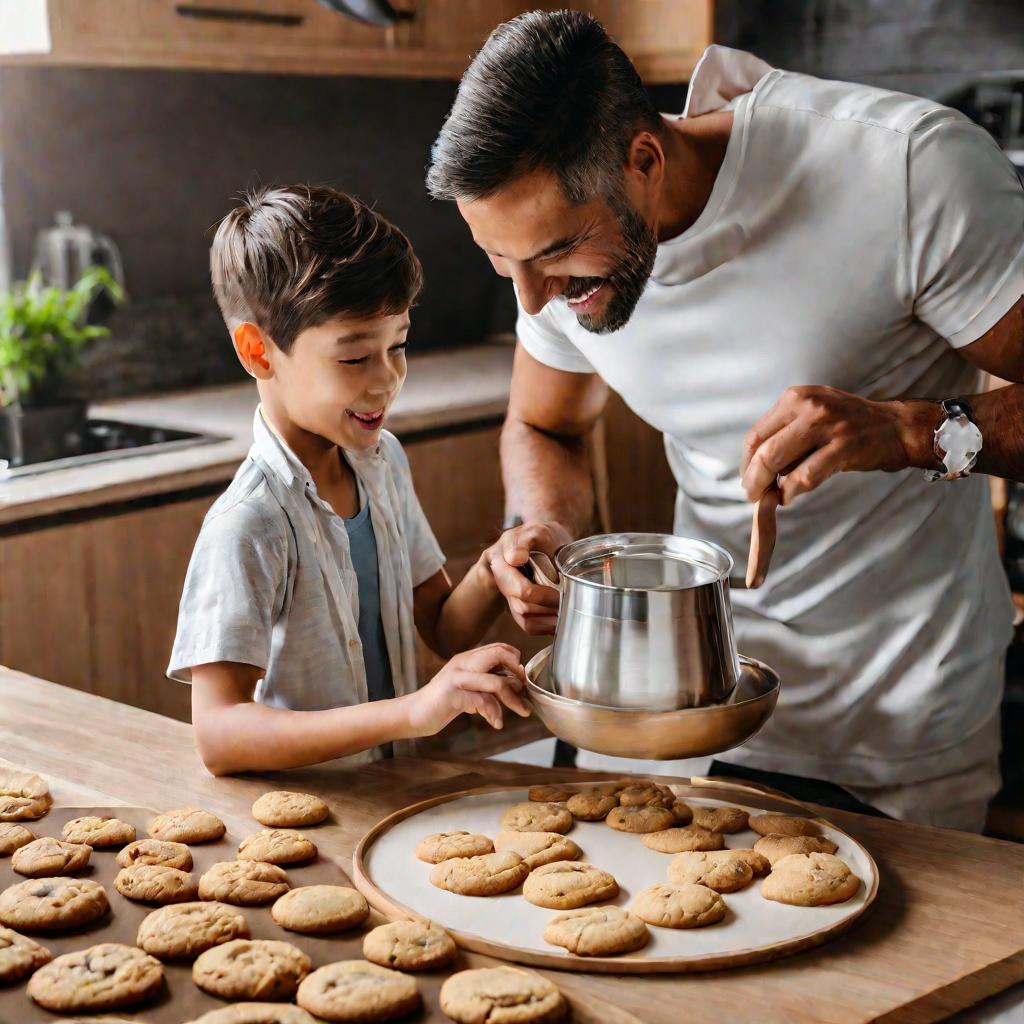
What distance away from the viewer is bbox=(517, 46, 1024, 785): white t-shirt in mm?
1359

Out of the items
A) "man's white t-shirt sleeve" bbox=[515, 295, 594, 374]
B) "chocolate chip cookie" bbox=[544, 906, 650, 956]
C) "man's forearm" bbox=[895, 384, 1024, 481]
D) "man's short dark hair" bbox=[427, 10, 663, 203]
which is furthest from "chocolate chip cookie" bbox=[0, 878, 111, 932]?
"man's white t-shirt sleeve" bbox=[515, 295, 594, 374]

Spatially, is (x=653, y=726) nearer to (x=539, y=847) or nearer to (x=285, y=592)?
(x=539, y=847)

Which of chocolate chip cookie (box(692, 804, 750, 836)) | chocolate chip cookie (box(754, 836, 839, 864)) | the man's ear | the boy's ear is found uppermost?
the man's ear

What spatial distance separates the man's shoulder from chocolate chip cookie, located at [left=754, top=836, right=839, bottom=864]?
750 millimetres

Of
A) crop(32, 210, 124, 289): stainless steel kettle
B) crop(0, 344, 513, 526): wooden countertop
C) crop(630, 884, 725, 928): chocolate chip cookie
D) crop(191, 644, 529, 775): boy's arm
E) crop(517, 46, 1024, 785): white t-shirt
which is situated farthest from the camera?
crop(32, 210, 124, 289): stainless steel kettle

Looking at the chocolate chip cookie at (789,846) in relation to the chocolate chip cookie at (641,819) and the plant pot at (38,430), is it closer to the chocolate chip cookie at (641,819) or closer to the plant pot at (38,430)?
the chocolate chip cookie at (641,819)

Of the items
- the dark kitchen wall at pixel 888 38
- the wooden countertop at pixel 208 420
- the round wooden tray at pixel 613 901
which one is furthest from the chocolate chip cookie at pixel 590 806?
the dark kitchen wall at pixel 888 38

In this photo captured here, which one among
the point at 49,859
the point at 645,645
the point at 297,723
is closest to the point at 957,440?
the point at 645,645

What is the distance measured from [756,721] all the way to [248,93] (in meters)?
2.81

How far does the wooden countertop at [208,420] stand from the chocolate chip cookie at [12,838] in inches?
48.8

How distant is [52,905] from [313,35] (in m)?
2.62

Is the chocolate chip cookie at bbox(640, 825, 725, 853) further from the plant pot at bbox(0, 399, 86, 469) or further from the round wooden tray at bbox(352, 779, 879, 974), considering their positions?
the plant pot at bbox(0, 399, 86, 469)

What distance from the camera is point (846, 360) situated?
56.6 inches

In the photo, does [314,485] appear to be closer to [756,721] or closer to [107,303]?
Result: [756,721]
